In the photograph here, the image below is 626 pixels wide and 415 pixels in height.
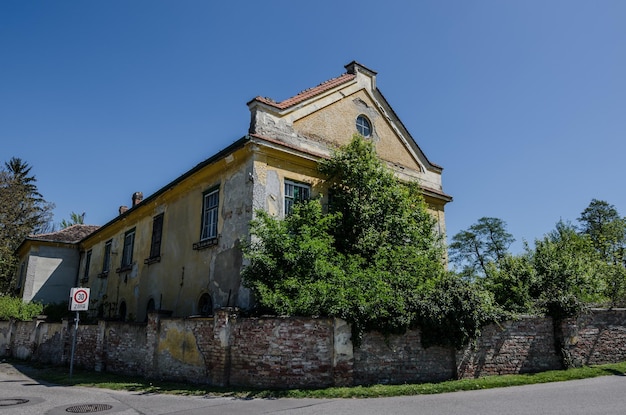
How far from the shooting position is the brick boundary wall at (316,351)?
9648 millimetres

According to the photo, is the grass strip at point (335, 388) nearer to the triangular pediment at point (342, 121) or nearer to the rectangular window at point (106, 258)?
the triangular pediment at point (342, 121)

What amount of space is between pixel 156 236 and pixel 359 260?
10289mm

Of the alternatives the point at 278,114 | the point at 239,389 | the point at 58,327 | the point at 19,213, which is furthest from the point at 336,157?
the point at 19,213

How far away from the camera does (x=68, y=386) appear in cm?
1134

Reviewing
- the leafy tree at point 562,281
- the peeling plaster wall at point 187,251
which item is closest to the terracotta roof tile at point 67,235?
the peeling plaster wall at point 187,251

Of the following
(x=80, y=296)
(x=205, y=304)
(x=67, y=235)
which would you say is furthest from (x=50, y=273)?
(x=205, y=304)

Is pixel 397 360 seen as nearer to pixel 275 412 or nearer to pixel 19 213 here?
pixel 275 412

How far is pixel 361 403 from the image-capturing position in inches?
328

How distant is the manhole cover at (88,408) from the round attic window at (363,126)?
1287 cm

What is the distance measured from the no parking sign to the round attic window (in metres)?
11.4

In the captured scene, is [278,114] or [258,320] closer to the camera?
[258,320]

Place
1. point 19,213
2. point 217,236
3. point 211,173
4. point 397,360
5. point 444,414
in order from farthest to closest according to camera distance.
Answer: point 19,213, point 211,173, point 217,236, point 397,360, point 444,414

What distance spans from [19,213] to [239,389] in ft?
115

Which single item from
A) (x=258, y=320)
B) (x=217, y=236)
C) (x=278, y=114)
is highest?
(x=278, y=114)
